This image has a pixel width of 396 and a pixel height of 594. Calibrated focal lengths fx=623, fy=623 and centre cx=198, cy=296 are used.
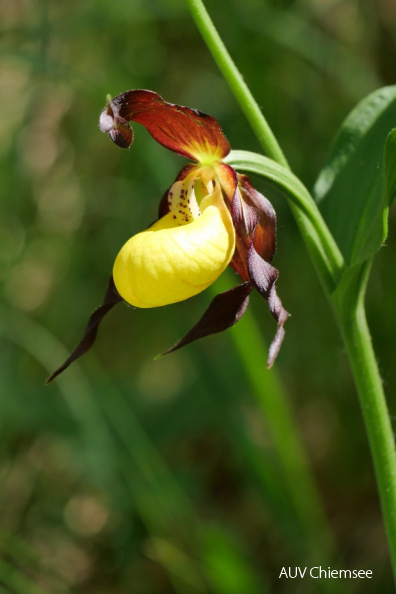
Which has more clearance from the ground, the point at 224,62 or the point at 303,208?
the point at 224,62

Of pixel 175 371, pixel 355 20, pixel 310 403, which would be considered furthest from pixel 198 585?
pixel 355 20

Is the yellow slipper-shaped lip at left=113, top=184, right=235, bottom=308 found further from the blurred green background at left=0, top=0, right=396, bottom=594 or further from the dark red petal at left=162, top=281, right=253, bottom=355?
the blurred green background at left=0, top=0, right=396, bottom=594

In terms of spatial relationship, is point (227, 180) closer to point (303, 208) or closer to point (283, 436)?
point (303, 208)

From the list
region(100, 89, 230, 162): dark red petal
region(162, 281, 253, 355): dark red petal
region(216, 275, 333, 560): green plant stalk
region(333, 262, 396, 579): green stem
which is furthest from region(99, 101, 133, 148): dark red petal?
region(216, 275, 333, 560): green plant stalk

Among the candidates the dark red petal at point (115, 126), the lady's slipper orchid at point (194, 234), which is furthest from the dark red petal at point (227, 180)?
the dark red petal at point (115, 126)

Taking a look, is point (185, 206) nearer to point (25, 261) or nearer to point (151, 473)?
point (151, 473)

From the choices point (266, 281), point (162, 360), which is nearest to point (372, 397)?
point (266, 281)
